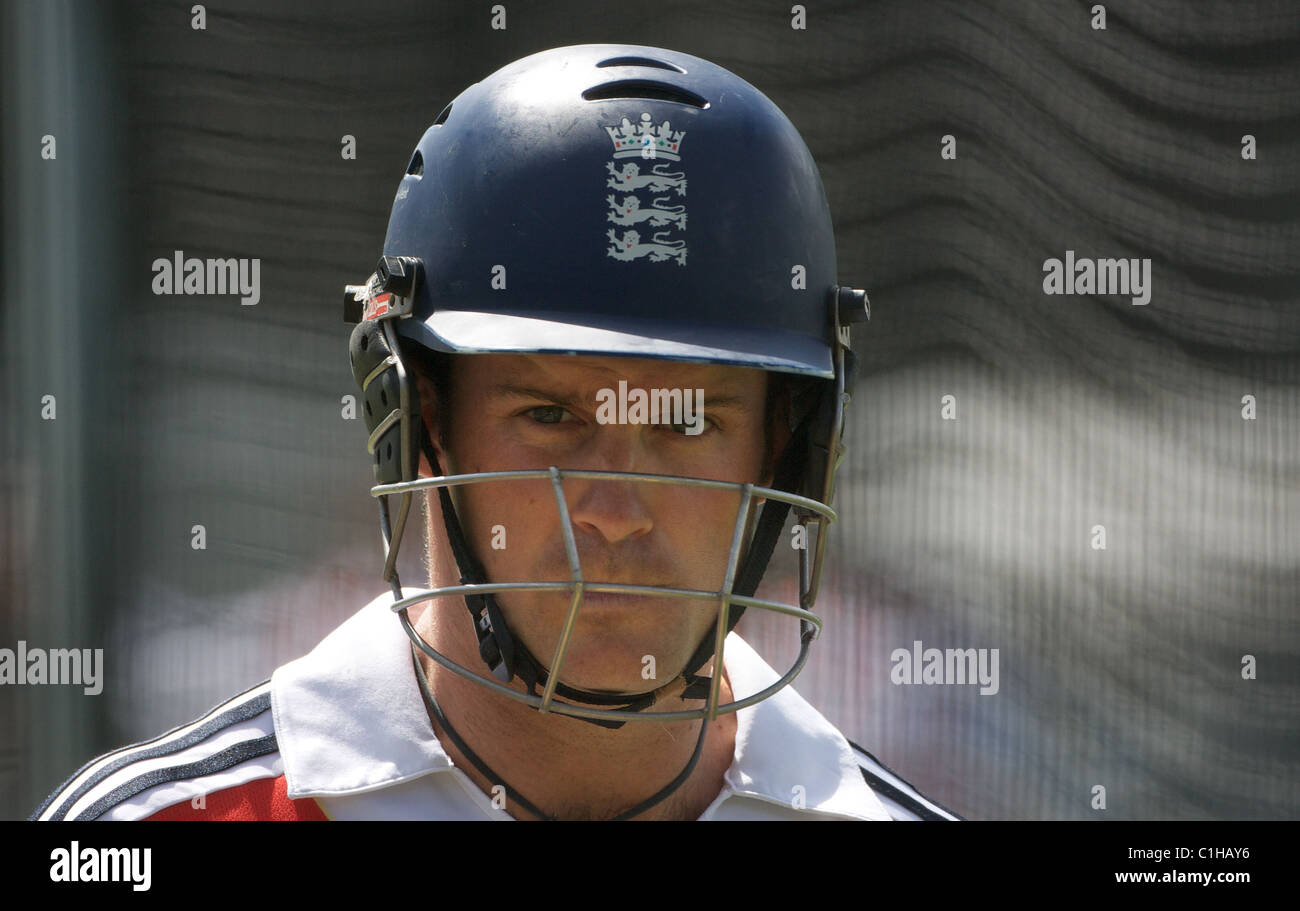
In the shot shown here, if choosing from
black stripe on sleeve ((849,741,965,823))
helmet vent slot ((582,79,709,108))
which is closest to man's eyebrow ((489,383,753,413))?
helmet vent slot ((582,79,709,108))

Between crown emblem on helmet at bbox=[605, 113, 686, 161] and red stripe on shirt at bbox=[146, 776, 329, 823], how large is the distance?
3.16 ft

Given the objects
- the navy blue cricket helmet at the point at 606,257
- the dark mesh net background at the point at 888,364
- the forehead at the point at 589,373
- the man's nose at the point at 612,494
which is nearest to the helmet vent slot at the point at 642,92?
the navy blue cricket helmet at the point at 606,257

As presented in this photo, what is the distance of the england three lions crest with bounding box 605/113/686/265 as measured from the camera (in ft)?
5.81

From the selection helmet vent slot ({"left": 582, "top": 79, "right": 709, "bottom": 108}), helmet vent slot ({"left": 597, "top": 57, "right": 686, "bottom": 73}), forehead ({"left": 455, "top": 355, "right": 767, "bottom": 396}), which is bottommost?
forehead ({"left": 455, "top": 355, "right": 767, "bottom": 396})

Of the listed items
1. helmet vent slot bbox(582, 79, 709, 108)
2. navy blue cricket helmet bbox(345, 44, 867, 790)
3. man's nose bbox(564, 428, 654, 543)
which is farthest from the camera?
helmet vent slot bbox(582, 79, 709, 108)

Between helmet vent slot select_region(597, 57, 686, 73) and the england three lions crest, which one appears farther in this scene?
helmet vent slot select_region(597, 57, 686, 73)

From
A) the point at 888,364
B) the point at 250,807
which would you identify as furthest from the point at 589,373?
the point at 888,364

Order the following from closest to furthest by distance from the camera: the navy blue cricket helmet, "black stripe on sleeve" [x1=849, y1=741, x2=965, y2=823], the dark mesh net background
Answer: the navy blue cricket helmet, "black stripe on sleeve" [x1=849, y1=741, x2=965, y2=823], the dark mesh net background

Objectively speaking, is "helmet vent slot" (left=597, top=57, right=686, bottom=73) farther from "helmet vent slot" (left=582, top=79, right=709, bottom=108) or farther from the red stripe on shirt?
the red stripe on shirt

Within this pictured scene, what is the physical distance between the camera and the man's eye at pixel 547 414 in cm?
173

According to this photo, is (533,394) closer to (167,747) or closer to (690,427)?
(690,427)

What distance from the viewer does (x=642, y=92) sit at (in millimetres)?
1881

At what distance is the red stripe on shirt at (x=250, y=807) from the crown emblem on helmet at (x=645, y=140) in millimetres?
962
